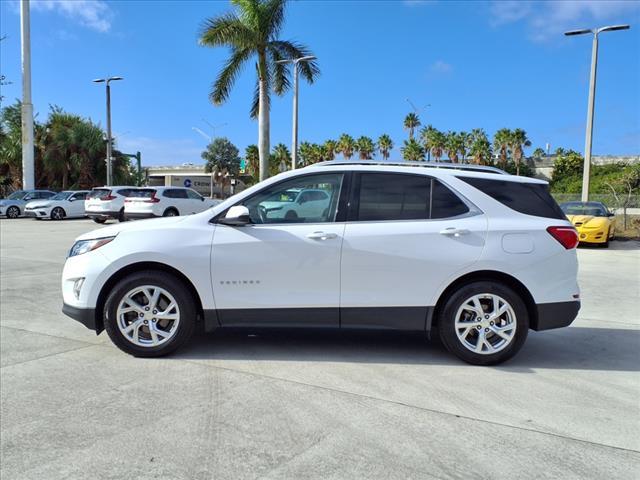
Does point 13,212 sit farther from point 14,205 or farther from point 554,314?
point 554,314

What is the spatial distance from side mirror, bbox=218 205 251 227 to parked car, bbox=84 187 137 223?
19.3 meters

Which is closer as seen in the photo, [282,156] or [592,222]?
[592,222]

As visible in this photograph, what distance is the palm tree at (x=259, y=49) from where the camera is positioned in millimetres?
21203

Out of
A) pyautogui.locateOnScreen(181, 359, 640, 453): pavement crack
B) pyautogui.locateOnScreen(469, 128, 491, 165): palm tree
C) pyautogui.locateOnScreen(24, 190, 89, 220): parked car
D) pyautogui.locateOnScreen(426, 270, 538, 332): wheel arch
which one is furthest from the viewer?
pyautogui.locateOnScreen(469, 128, 491, 165): palm tree

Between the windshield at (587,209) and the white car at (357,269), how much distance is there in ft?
41.7

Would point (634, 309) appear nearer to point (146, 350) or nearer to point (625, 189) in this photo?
point (146, 350)

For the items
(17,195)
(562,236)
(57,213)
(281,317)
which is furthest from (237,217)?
(17,195)

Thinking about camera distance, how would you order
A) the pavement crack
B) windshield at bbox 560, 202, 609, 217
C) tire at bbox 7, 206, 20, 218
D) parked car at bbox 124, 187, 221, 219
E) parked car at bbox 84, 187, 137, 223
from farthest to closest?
tire at bbox 7, 206, 20, 218 < parked car at bbox 84, 187, 137, 223 < parked car at bbox 124, 187, 221, 219 < windshield at bbox 560, 202, 609, 217 < the pavement crack

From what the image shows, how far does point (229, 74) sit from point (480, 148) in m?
54.9

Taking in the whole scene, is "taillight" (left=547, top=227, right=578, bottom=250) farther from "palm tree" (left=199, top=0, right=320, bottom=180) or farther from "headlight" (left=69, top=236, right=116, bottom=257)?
"palm tree" (left=199, top=0, right=320, bottom=180)

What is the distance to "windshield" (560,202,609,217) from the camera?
15783mm

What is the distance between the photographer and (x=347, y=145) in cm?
7831

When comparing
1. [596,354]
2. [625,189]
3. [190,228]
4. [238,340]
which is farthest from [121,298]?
[625,189]

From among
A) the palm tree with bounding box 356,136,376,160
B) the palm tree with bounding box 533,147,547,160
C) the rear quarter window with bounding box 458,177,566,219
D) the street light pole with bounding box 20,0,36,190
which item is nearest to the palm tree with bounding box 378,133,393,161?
the palm tree with bounding box 356,136,376,160
